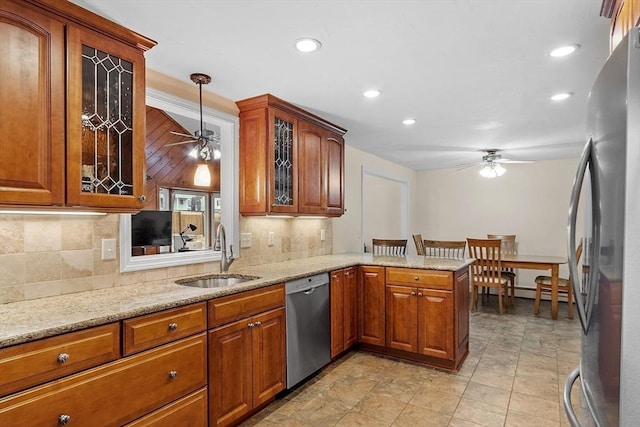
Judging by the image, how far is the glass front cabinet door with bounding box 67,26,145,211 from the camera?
173 centimetres

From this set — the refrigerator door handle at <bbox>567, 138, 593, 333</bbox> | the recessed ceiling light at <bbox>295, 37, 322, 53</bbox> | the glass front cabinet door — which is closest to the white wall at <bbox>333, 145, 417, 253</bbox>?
the recessed ceiling light at <bbox>295, 37, 322, 53</bbox>

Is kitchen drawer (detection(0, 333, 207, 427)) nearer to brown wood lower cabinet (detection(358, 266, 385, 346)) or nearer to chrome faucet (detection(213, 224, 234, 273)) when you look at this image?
chrome faucet (detection(213, 224, 234, 273))

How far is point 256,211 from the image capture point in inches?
119

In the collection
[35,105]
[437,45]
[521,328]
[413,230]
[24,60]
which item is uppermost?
[437,45]

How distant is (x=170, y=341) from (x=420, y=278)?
2123 mm

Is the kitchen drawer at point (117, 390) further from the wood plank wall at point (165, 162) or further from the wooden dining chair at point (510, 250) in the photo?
the wooden dining chair at point (510, 250)

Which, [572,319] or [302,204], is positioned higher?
[302,204]

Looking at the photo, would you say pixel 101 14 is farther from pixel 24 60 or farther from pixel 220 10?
pixel 220 10

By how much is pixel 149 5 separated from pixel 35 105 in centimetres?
68

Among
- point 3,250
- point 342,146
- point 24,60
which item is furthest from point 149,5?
point 342,146

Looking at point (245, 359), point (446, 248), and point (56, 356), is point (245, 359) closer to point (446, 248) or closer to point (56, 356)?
point (56, 356)

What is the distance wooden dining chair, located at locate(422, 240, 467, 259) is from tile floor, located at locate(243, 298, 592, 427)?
0.94 metres

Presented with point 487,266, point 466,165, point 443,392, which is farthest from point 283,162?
point 466,165

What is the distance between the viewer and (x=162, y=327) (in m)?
1.80
